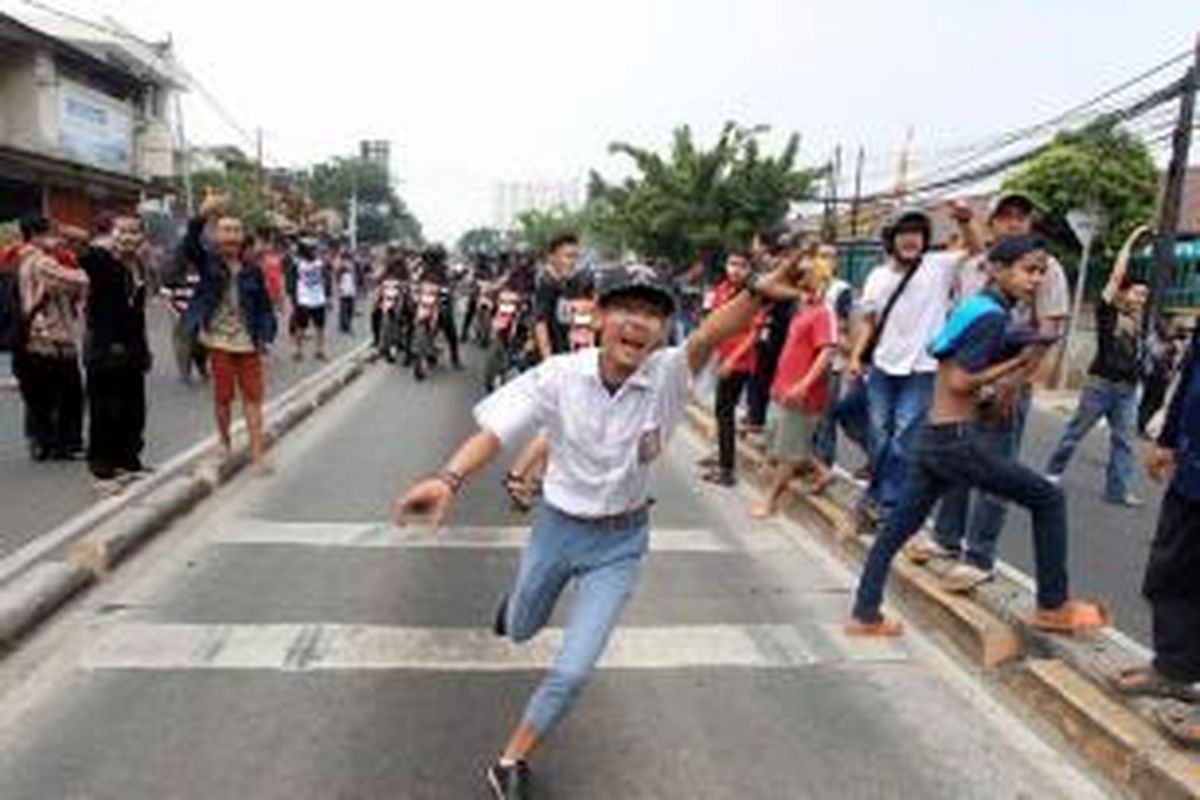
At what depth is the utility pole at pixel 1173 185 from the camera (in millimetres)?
19375

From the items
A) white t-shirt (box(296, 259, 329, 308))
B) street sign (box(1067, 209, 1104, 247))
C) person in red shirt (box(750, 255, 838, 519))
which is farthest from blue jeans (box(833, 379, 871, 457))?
street sign (box(1067, 209, 1104, 247))

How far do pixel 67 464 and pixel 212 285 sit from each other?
166 centimetres

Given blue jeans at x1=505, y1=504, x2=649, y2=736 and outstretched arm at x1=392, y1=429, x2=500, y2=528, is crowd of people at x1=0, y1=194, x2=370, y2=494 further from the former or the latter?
outstretched arm at x1=392, y1=429, x2=500, y2=528

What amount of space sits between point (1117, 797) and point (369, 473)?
23.1 feet

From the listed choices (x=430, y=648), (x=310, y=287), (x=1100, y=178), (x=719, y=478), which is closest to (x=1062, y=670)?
(x=430, y=648)

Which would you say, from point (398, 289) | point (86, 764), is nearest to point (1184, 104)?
point (398, 289)

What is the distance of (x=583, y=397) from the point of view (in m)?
4.45

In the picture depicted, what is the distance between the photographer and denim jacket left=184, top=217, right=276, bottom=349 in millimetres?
9703

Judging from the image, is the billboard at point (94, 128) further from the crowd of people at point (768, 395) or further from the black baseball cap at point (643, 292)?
the black baseball cap at point (643, 292)

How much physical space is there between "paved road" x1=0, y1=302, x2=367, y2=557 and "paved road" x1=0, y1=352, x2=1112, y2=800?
2.42 feet

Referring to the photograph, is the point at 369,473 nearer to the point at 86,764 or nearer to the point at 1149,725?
the point at 86,764

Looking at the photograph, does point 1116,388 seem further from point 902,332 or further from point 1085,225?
point 1085,225

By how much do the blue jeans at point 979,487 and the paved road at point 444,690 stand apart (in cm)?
52

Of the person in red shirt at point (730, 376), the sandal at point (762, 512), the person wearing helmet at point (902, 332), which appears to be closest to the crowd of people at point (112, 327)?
the person in red shirt at point (730, 376)
